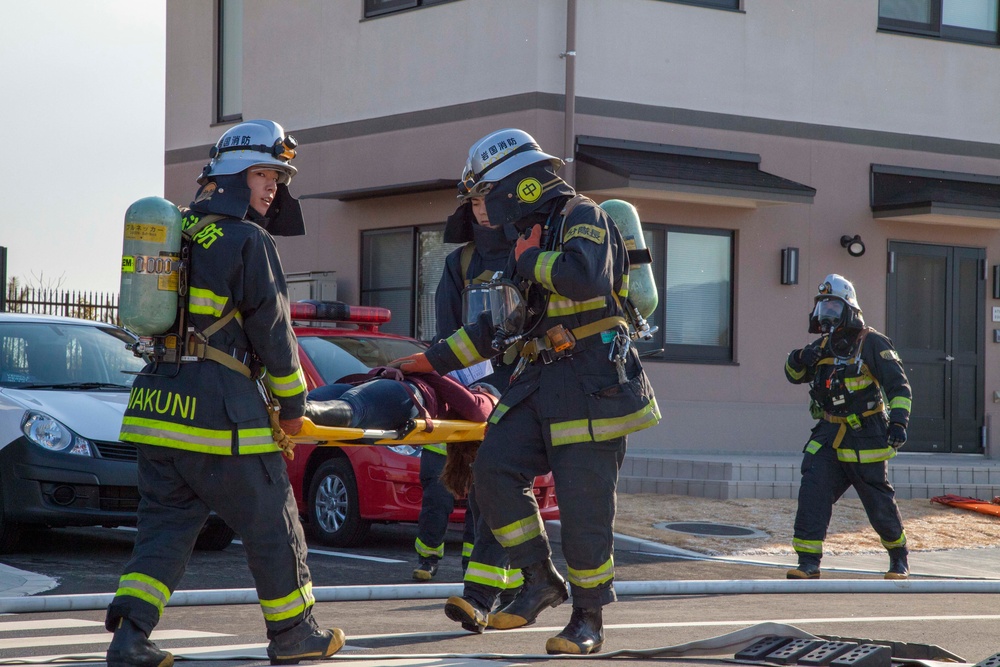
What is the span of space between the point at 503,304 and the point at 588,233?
0.50 meters

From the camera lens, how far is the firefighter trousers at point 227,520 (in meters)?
4.90

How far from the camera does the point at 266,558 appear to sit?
4941mm

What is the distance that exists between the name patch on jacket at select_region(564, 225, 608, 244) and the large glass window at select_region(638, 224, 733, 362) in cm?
1061

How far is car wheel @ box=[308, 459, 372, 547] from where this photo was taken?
9.59m

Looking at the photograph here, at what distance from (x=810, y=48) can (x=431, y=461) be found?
10.8 meters

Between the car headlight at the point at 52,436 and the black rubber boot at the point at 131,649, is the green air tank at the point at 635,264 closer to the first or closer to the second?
the black rubber boot at the point at 131,649

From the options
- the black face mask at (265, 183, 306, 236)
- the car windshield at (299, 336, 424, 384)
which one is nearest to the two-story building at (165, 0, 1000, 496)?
the car windshield at (299, 336, 424, 384)

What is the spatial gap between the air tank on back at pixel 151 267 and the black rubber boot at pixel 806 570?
541cm

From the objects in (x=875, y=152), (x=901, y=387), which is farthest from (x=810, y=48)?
(x=901, y=387)

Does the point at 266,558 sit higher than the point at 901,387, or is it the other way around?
the point at 901,387

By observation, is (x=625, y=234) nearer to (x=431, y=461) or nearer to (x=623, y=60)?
(x=431, y=461)

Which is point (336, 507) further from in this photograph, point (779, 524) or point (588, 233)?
point (588, 233)

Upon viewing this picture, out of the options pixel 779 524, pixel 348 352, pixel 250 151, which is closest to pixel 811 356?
pixel 779 524

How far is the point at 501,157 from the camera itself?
5742 millimetres
